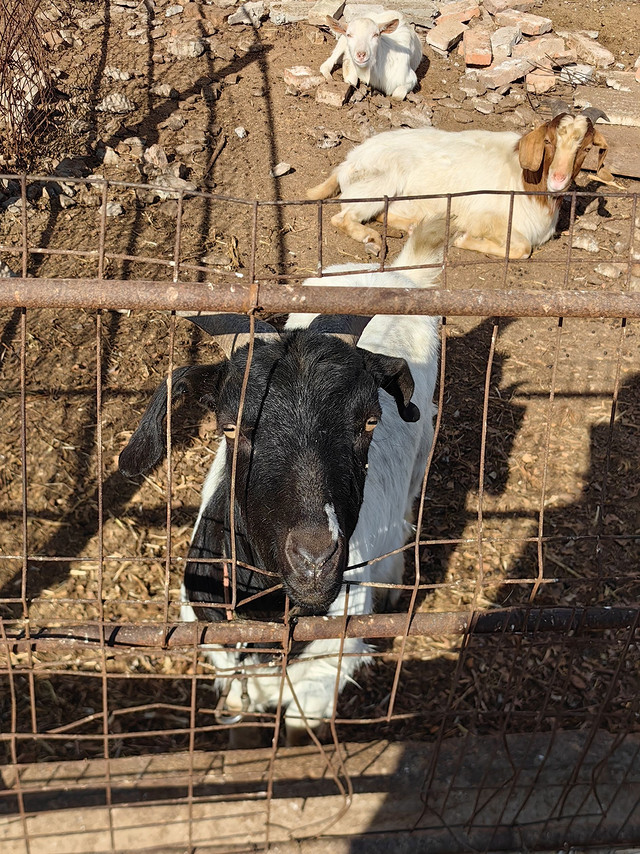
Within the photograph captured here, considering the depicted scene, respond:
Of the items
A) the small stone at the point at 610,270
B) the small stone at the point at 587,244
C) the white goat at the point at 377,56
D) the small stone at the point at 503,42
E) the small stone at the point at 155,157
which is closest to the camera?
the small stone at the point at 610,270

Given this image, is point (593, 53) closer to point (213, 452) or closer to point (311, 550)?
point (213, 452)

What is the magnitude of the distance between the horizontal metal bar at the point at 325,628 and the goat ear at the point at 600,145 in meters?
6.66

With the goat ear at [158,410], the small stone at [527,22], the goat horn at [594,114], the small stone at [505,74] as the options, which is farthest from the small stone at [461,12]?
the goat ear at [158,410]

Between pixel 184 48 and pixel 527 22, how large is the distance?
4.95 meters

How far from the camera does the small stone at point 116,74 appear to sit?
9.44 meters

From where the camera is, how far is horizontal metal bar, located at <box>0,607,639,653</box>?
8.05 ft

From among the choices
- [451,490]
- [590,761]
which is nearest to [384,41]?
[451,490]

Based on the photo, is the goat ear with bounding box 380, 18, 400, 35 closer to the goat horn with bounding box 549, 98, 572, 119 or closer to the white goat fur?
the goat horn with bounding box 549, 98, 572, 119

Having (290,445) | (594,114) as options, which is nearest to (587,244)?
(594,114)

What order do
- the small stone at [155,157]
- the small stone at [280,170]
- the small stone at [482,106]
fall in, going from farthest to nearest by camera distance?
the small stone at [482,106]
the small stone at [280,170]
the small stone at [155,157]

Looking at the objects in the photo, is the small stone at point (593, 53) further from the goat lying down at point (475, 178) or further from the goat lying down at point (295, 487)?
the goat lying down at point (295, 487)

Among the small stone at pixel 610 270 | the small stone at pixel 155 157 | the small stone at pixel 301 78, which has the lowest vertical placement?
the small stone at pixel 610 270

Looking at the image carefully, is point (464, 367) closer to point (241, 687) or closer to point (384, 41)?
point (241, 687)

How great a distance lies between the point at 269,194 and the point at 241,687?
5.66m
